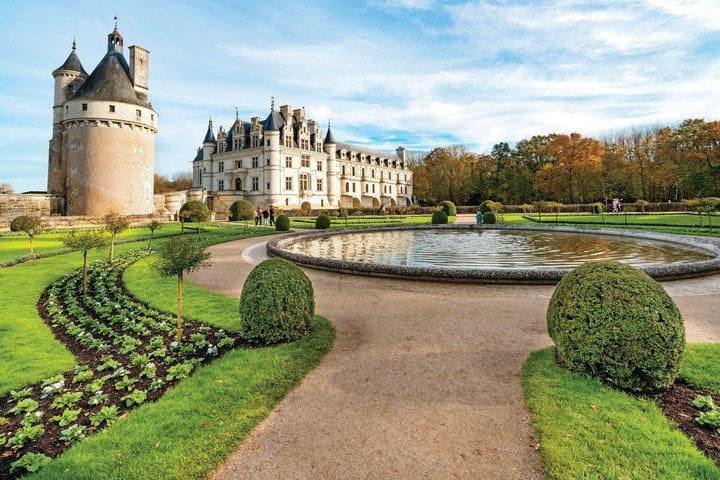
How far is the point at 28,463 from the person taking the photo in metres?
3.09

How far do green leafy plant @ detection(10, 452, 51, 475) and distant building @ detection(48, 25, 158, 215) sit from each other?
3905 cm

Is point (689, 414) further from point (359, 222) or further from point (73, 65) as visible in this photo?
point (73, 65)

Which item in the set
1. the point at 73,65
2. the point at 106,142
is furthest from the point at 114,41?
the point at 106,142

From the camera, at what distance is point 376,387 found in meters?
4.27

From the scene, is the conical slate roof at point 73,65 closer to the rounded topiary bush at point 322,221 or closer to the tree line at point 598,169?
the rounded topiary bush at point 322,221

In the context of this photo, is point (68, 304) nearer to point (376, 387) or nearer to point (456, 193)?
point (376, 387)

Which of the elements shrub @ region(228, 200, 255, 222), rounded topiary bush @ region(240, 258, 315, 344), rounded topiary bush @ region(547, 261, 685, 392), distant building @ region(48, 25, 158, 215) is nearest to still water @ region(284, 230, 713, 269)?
rounded topiary bush @ region(240, 258, 315, 344)

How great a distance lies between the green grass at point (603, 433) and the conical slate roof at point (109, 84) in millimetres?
46358

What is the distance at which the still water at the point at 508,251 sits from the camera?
1196 cm

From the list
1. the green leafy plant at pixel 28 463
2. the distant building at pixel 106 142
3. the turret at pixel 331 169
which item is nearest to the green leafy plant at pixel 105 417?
the green leafy plant at pixel 28 463

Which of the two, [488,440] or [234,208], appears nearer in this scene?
[488,440]

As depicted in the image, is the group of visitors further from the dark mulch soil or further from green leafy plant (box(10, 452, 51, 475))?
the dark mulch soil

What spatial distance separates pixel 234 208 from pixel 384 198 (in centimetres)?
4492

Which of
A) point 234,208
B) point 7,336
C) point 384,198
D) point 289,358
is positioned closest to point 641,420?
point 289,358
